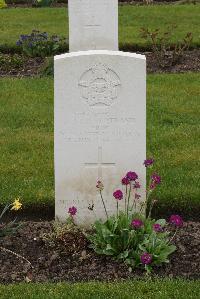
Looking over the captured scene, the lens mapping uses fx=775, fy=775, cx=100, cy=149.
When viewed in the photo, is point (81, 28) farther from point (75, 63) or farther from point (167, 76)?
point (167, 76)

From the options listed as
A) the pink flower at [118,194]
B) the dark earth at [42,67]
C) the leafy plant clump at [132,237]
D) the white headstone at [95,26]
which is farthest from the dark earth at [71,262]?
the dark earth at [42,67]

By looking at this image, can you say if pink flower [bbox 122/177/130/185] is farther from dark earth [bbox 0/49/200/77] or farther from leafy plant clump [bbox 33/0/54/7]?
leafy plant clump [bbox 33/0/54/7]

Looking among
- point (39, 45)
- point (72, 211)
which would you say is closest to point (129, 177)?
point (72, 211)

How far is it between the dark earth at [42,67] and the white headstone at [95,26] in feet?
15.6

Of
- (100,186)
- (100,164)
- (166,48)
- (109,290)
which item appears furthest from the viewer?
(166,48)

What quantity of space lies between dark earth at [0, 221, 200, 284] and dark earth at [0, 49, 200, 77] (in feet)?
18.2

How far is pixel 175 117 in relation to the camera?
359 inches

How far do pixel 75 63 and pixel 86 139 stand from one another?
0.58 metres

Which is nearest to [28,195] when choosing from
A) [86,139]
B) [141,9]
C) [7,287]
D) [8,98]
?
[86,139]

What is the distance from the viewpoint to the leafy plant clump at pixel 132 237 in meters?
5.49

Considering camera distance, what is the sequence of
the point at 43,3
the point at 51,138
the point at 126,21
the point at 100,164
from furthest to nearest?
the point at 43,3
the point at 126,21
the point at 51,138
the point at 100,164

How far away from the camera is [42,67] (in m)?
11.2

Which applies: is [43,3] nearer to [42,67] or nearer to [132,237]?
[42,67]

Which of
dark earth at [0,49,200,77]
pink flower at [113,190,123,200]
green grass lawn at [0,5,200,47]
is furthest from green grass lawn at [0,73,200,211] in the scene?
green grass lawn at [0,5,200,47]
